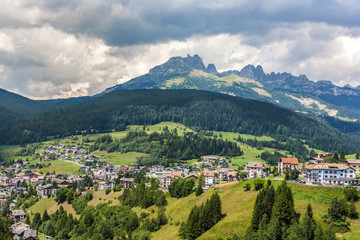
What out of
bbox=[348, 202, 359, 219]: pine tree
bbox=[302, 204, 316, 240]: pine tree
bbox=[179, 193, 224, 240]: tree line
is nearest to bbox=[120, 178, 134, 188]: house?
bbox=[179, 193, 224, 240]: tree line

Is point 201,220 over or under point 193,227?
over

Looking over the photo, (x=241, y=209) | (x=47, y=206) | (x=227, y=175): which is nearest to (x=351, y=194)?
(x=241, y=209)

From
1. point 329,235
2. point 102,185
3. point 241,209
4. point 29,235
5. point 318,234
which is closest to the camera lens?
point 329,235

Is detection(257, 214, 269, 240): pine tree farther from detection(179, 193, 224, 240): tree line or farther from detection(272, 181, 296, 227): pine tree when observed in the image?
detection(179, 193, 224, 240): tree line

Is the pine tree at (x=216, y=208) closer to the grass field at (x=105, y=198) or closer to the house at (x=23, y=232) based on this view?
the grass field at (x=105, y=198)

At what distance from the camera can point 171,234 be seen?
8812 centimetres

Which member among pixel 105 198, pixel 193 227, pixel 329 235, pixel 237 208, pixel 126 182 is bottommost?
pixel 105 198

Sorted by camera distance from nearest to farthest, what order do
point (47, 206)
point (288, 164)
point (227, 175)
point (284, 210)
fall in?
point (284, 210) < point (288, 164) < point (227, 175) < point (47, 206)

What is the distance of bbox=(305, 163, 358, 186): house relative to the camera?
305 ft

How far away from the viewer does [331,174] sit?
94875 millimetres

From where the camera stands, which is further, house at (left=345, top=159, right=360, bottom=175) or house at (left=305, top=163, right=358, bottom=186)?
house at (left=345, top=159, right=360, bottom=175)

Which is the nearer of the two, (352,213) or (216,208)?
(352,213)

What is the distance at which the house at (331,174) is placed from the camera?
9300cm

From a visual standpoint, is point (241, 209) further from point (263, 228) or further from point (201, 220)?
point (263, 228)
